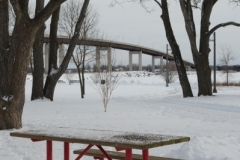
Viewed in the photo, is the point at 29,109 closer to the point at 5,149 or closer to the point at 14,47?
the point at 14,47

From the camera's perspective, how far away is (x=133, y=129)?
1038 cm

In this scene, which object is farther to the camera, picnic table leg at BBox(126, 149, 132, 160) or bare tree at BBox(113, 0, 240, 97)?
bare tree at BBox(113, 0, 240, 97)

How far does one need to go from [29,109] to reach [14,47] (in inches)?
229

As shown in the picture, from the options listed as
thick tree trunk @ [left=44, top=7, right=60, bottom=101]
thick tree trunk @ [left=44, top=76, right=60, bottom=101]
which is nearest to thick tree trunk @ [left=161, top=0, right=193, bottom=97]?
thick tree trunk @ [left=44, top=7, right=60, bottom=101]

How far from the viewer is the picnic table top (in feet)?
15.0

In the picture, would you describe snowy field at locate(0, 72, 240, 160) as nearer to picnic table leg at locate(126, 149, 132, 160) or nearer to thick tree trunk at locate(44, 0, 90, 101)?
thick tree trunk at locate(44, 0, 90, 101)

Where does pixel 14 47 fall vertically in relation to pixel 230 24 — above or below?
below

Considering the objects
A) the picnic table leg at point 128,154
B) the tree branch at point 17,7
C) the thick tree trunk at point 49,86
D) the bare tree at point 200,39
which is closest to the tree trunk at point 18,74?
the tree branch at point 17,7

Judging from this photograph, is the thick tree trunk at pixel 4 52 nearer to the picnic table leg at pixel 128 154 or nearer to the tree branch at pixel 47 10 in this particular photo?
the tree branch at pixel 47 10

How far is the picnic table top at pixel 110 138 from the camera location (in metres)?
4.56

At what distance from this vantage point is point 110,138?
505 cm

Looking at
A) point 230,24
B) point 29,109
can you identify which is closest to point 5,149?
point 29,109

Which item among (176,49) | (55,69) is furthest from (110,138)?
(176,49)

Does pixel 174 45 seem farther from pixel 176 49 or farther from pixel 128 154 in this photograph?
pixel 128 154
